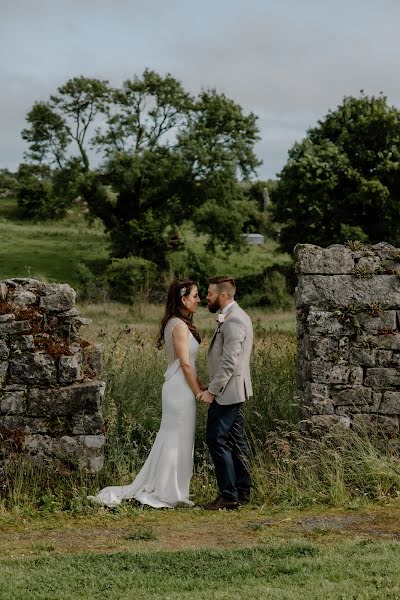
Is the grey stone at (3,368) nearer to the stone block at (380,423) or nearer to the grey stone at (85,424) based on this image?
the grey stone at (85,424)

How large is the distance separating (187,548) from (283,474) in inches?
79.0

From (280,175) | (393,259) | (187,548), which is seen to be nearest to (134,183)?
(280,175)

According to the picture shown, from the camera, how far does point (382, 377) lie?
938 centimetres

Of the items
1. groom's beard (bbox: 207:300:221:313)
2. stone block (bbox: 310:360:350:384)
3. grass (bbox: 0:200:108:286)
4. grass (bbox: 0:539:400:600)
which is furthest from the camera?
grass (bbox: 0:200:108:286)

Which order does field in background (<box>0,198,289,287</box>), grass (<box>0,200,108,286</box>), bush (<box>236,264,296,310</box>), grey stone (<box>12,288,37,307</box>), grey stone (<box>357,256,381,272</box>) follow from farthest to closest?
field in background (<box>0,198,289,287</box>)
grass (<box>0,200,108,286</box>)
bush (<box>236,264,296,310</box>)
grey stone (<box>357,256,381,272</box>)
grey stone (<box>12,288,37,307</box>)

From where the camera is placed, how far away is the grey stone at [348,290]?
9.40 metres

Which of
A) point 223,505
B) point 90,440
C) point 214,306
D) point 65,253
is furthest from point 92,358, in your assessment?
point 65,253

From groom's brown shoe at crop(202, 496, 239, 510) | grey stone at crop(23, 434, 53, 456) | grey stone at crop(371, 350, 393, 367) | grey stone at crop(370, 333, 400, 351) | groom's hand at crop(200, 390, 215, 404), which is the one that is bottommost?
groom's brown shoe at crop(202, 496, 239, 510)

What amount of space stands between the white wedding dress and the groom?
26 cm

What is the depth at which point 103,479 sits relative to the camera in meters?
9.05

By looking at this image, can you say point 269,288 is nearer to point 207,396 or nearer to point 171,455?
point 171,455

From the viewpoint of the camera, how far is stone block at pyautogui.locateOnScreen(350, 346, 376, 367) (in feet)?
30.8

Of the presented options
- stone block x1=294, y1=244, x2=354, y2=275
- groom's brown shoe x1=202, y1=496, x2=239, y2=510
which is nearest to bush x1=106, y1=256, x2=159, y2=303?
stone block x1=294, y1=244, x2=354, y2=275

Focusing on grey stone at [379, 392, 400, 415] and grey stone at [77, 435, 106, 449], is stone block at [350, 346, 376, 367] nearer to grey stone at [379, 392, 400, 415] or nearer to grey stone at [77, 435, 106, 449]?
grey stone at [379, 392, 400, 415]
